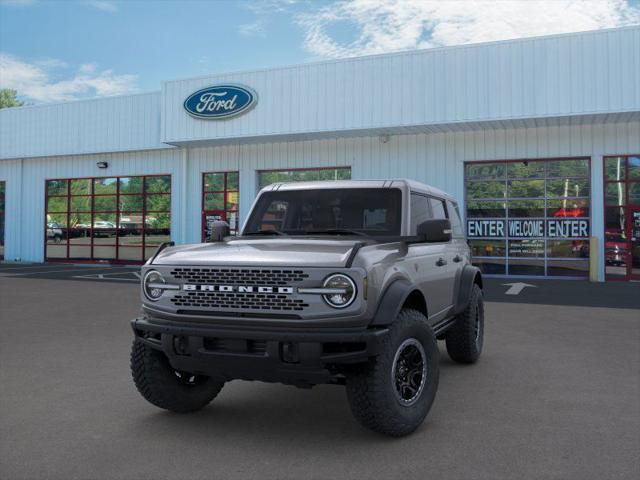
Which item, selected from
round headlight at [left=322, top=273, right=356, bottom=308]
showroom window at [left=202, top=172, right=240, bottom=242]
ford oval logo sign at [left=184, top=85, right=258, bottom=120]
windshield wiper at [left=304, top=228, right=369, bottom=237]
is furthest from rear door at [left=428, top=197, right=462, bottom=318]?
showroom window at [left=202, top=172, right=240, bottom=242]

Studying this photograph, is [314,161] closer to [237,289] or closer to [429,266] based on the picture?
[429,266]

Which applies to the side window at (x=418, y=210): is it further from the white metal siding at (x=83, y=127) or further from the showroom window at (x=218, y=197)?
the white metal siding at (x=83, y=127)

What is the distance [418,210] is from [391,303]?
5.36ft

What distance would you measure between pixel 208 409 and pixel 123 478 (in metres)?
1.41

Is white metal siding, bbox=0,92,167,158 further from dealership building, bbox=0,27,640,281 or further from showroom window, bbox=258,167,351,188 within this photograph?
showroom window, bbox=258,167,351,188

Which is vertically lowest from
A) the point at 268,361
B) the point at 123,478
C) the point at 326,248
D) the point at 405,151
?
the point at 123,478

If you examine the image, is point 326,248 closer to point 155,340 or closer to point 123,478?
point 155,340

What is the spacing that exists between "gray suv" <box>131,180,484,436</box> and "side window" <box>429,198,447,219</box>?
35.4 inches

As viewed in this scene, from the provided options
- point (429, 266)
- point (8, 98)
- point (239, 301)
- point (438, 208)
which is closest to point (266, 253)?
point (239, 301)

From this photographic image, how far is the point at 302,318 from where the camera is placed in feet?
12.4

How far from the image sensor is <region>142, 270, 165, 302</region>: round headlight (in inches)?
166

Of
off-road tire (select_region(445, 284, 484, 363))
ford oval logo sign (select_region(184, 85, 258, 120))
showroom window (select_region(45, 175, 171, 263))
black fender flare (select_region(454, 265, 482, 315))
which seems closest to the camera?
black fender flare (select_region(454, 265, 482, 315))

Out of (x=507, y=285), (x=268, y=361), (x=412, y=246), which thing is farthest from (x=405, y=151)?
(x=268, y=361)

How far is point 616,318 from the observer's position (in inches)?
391
